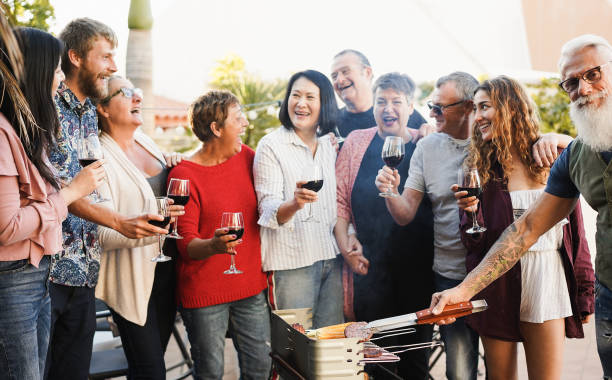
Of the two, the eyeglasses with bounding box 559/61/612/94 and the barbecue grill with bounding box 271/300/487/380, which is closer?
the barbecue grill with bounding box 271/300/487/380

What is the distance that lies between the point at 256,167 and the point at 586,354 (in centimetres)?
353

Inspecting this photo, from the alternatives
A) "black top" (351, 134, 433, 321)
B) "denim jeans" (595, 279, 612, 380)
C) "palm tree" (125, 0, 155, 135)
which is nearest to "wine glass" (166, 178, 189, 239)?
"black top" (351, 134, 433, 321)

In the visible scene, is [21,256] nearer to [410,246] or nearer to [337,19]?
[410,246]

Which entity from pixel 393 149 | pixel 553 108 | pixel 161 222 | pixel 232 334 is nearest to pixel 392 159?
pixel 393 149

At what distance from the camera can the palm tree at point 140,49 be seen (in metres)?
7.02

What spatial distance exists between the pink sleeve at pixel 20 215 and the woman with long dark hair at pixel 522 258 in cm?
Answer: 170

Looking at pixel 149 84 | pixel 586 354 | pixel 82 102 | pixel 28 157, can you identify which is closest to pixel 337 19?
pixel 149 84

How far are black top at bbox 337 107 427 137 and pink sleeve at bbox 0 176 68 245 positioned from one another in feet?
6.43

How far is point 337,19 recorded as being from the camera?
9.61 meters

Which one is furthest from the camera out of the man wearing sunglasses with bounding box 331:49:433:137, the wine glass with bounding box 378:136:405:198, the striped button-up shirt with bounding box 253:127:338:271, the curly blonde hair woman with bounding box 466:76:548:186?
the man wearing sunglasses with bounding box 331:49:433:137

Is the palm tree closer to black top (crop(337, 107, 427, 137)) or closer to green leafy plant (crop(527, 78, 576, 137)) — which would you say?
black top (crop(337, 107, 427, 137))

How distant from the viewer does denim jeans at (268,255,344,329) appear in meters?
3.12

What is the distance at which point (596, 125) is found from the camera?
219cm

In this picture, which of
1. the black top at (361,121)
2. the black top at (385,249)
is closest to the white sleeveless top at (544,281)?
the black top at (385,249)
